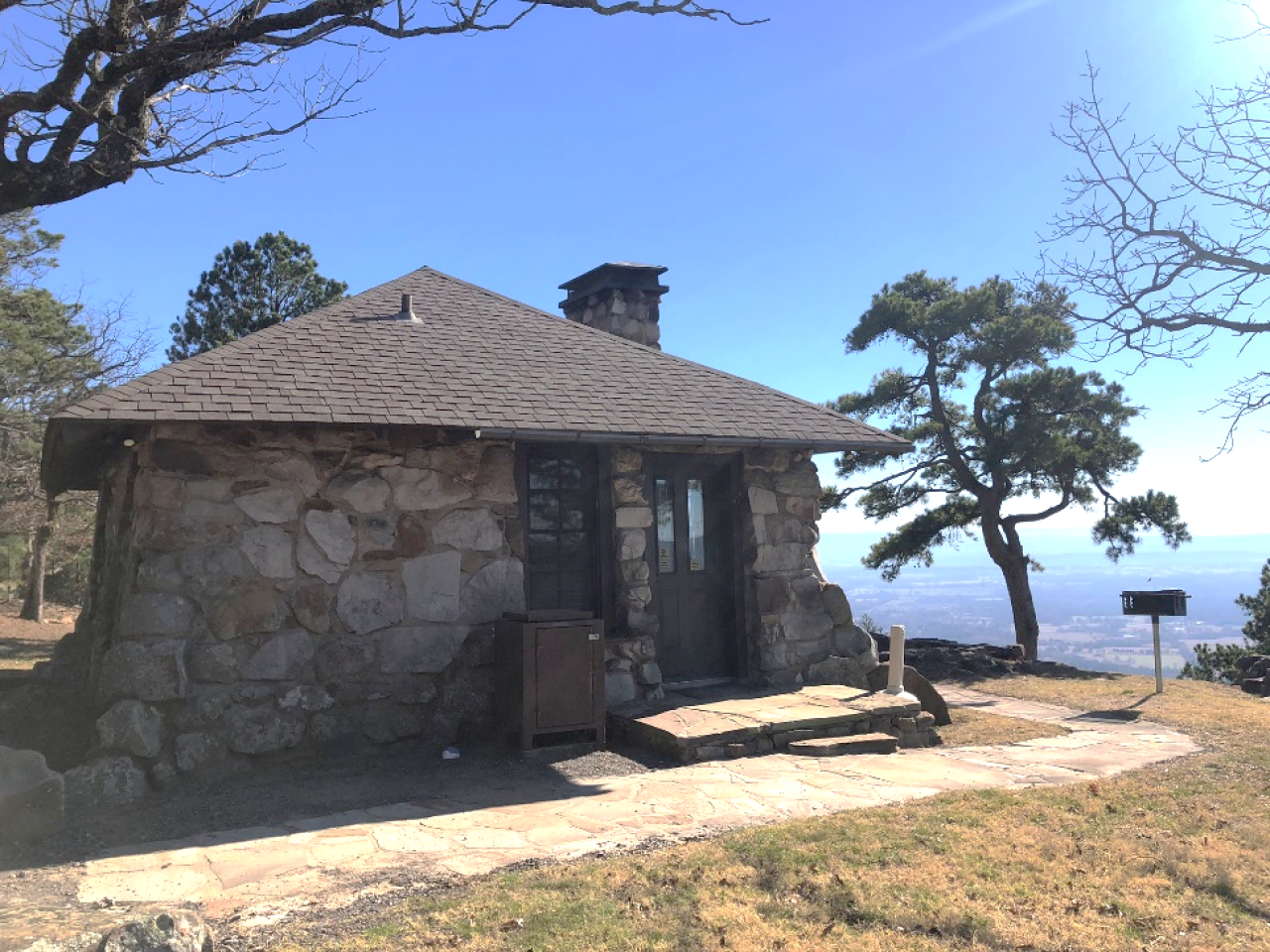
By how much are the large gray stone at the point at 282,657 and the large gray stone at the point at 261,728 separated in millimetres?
229

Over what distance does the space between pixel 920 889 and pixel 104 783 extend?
501 centimetres

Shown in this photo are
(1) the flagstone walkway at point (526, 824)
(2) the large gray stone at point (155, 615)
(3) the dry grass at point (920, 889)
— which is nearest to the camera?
(3) the dry grass at point (920, 889)

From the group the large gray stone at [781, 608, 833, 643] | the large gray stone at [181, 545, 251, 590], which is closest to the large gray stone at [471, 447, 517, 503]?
the large gray stone at [181, 545, 251, 590]

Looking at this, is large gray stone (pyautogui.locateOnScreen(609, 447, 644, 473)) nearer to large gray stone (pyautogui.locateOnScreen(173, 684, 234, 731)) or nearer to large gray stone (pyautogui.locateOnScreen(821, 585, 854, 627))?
large gray stone (pyautogui.locateOnScreen(821, 585, 854, 627))

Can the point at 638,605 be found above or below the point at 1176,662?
above

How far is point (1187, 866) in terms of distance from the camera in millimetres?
4656

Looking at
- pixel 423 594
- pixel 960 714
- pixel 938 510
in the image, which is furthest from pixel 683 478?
pixel 938 510

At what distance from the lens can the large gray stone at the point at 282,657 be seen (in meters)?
6.83

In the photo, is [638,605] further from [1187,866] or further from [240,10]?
[240,10]

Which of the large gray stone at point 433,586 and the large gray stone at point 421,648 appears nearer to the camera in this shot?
the large gray stone at point 421,648

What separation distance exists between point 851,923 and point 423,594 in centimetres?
452

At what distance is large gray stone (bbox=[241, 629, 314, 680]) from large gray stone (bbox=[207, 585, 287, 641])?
12 centimetres

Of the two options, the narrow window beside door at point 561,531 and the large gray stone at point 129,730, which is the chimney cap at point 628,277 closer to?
the narrow window beside door at point 561,531

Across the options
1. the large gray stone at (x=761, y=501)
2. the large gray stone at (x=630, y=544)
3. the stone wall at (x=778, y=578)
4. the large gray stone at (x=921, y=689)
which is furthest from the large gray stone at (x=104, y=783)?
the large gray stone at (x=921, y=689)
